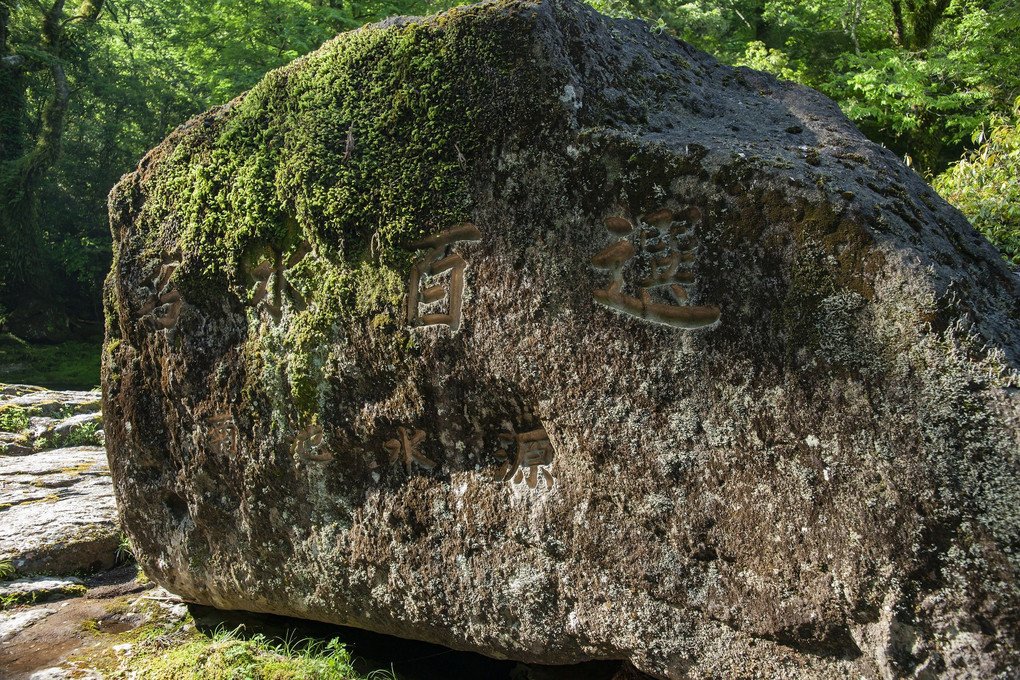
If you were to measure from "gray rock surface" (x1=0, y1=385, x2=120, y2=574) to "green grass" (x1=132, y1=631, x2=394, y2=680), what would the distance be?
1.38 meters

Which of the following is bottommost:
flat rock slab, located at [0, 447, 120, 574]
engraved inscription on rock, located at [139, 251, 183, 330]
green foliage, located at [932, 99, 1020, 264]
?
flat rock slab, located at [0, 447, 120, 574]

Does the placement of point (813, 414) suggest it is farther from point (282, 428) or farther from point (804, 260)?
point (282, 428)

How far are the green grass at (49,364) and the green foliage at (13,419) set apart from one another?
208 inches

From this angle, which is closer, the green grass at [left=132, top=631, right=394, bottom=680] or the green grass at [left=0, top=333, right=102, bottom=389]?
the green grass at [left=132, top=631, right=394, bottom=680]

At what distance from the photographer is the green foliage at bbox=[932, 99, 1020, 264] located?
14.1ft

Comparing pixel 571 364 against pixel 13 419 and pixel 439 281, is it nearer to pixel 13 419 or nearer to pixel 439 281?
pixel 439 281

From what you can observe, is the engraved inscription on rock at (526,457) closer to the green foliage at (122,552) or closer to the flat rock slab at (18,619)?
the flat rock slab at (18,619)

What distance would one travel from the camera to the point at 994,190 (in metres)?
4.91

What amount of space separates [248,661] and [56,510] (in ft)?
8.60

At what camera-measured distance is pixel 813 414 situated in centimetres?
216

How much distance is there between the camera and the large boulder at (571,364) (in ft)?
6.77

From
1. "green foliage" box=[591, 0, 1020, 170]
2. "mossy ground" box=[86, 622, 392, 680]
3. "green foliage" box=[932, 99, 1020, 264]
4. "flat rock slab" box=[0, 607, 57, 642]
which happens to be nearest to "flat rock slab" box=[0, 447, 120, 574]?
"flat rock slab" box=[0, 607, 57, 642]

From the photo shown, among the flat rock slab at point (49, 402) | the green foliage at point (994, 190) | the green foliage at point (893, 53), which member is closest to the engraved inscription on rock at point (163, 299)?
the green foliage at point (994, 190)

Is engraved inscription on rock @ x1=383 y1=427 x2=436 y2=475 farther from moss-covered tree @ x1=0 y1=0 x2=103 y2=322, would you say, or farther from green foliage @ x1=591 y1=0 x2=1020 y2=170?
moss-covered tree @ x1=0 y1=0 x2=103 y2=322
